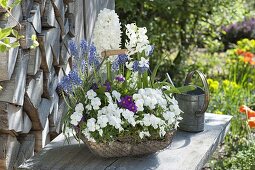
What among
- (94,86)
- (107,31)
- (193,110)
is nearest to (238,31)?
(193,110)

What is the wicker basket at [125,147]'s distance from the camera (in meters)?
2.25

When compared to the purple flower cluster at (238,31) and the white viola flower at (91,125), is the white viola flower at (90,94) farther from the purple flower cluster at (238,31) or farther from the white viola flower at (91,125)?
the purple flower cluster at (238,31)

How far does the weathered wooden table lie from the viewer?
2.27 metres

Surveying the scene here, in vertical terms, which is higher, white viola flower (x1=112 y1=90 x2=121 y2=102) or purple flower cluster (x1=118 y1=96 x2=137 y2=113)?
white viola flower (x1=112 y1=90 x2=121 y2=102)

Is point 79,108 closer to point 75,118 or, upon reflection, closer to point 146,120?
point 75,118

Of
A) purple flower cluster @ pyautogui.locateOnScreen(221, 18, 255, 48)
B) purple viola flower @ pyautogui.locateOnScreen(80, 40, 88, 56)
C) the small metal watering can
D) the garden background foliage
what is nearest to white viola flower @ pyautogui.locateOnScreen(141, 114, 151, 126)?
purple viola flower @ pyautogui.locateOnScreen(80, 40, 88, 56)

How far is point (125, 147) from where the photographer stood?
2.27 metres

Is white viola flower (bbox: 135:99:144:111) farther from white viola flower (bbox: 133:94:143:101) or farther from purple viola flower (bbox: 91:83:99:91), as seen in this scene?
purple viola flower (bbox: 91:83:99:91)

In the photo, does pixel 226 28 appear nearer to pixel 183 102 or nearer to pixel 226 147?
pixel 226 147

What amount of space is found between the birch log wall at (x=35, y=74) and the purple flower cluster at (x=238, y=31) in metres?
6.62

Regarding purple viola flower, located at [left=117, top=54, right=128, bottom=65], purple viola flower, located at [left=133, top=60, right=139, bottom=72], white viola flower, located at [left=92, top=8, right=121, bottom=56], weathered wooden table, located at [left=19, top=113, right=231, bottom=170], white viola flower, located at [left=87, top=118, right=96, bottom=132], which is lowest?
weathered wooden table, located at [left=19, top=113, right=231, bottom=170]

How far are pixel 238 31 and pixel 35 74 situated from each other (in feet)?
24.1

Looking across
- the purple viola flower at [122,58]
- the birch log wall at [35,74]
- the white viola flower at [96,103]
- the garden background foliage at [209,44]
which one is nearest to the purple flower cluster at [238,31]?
the garden background foliage at [209,44]

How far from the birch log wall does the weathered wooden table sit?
0.11 meters
